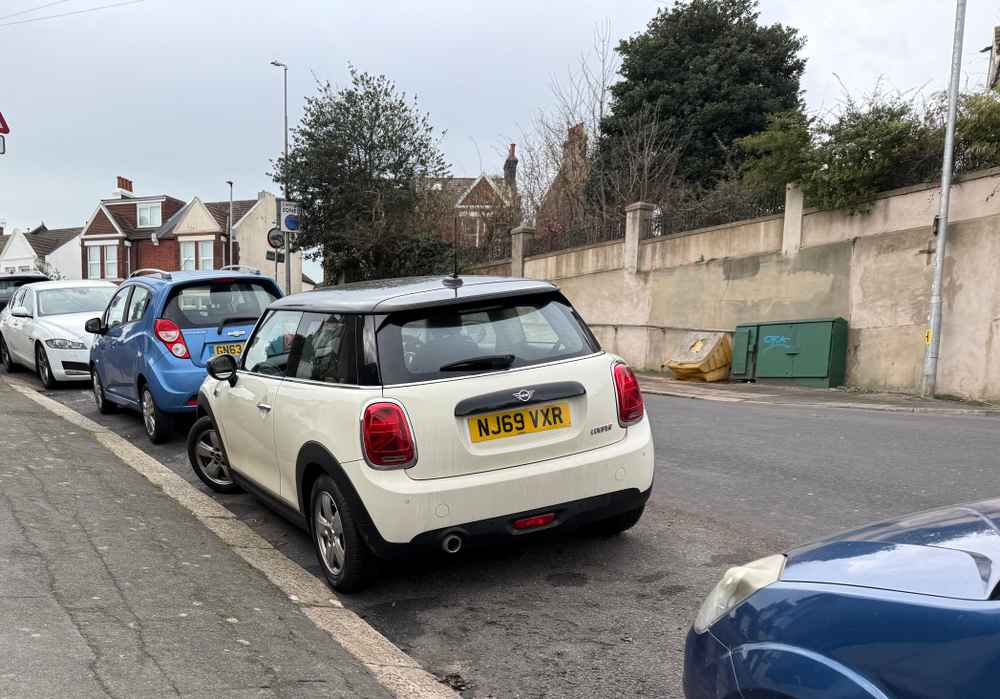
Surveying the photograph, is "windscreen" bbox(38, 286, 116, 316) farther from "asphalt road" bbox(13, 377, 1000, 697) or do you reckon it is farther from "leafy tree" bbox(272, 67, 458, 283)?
"leafy tree" bbox(272, 67, 458, 283)

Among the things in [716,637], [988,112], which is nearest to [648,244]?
[988,112]

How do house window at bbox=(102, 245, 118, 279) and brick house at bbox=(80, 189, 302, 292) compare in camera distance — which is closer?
brick house at bbox=(80, 189, 302, 292)

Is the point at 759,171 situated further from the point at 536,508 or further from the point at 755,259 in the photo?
the point at 536,508

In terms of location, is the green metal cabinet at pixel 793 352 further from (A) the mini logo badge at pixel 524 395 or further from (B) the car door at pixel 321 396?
(B) the car door at pixel 321 396

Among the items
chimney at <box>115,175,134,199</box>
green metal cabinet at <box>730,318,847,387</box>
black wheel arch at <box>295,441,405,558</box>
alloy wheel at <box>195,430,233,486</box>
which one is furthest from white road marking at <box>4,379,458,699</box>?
chimney at <box>115,175,134,199</box>

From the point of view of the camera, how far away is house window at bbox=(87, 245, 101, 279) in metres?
52.6

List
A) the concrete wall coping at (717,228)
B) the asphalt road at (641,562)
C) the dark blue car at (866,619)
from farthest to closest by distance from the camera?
1. the concrete wall coping at (717,228)
2. the asphalt road at (641,562)
3. the dark blue car at (866,619)

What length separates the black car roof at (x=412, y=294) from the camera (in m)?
4.07

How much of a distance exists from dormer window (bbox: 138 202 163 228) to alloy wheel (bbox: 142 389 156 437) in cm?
4963

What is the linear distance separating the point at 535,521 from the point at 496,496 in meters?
0.26

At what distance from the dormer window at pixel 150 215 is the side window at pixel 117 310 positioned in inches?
1891

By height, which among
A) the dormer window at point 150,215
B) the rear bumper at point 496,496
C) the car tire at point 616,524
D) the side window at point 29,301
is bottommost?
the car tire at point 616,524

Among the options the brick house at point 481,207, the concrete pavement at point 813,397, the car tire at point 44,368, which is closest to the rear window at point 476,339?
the concrete pavement at point 813,397

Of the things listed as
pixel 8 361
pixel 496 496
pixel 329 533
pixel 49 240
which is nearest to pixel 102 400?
pixel 8 361
